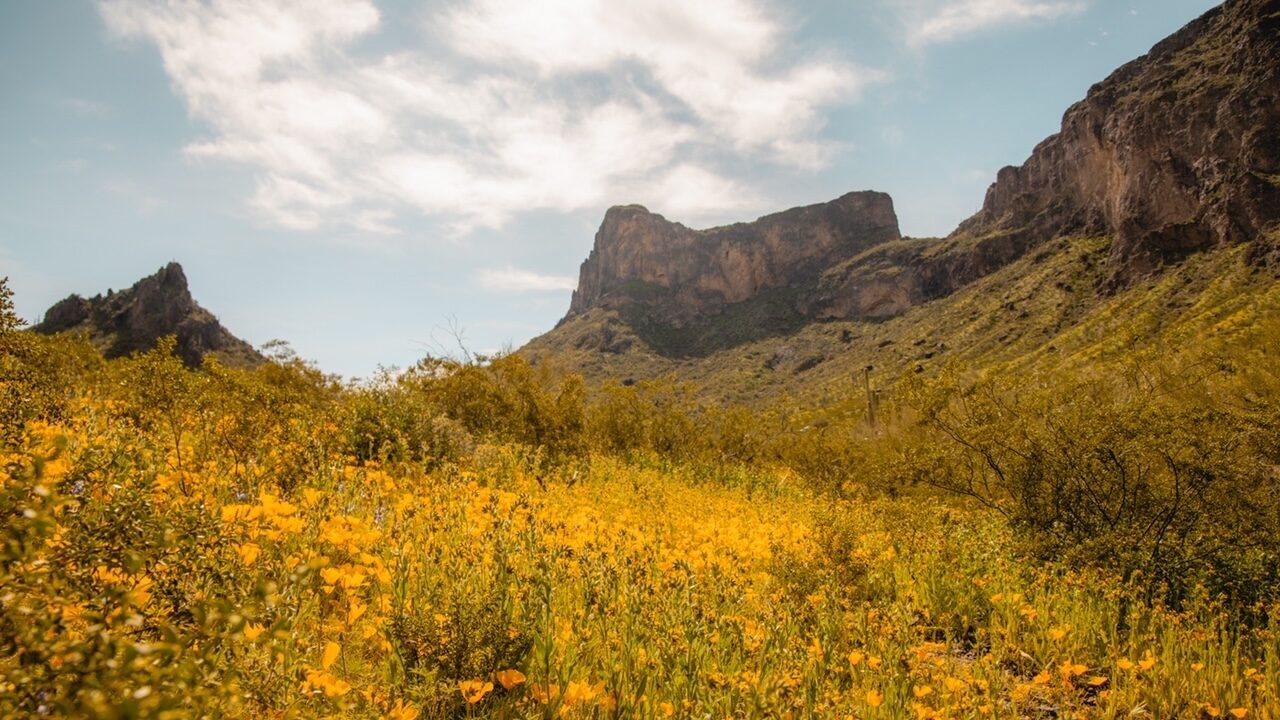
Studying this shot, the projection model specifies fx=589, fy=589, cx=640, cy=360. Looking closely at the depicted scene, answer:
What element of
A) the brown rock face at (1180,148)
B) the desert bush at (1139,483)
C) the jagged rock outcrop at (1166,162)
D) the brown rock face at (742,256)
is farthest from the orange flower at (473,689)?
the brown rock face at (742,256)

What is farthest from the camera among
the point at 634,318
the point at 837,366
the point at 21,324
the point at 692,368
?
the point at 634,318

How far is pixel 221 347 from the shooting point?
8869 cm

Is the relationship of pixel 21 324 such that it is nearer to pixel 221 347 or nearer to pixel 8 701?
pixel 8 701

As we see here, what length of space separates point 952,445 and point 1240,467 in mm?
3253

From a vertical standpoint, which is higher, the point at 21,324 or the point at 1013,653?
the point at 21,324

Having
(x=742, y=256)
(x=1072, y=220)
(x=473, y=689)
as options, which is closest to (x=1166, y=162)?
(x=1072, y=220)

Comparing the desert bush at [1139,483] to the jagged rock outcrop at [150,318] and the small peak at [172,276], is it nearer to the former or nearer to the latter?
the jagged rock outcrop at [150,318]

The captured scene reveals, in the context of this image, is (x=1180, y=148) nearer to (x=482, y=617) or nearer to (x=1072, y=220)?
(x=1072, y=220)

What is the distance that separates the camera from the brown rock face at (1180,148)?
2630 inches

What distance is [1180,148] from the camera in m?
76.6

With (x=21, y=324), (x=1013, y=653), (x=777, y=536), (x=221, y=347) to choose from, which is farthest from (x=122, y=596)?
(x=221, y=347)

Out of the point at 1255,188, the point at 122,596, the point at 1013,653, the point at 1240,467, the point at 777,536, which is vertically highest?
the point at 1255,188

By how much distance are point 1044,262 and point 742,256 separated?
266ft

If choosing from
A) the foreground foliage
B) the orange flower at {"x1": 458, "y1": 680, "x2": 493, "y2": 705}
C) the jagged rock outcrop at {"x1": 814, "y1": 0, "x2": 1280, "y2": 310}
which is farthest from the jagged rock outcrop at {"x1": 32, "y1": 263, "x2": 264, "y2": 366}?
the jagged rock outcrop at {"x1": 814, "y1": 0, "x2": 1280, "y2": 310}
